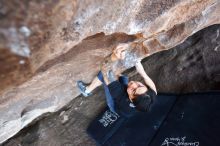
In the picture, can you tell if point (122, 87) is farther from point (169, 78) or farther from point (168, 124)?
point (169, 78)

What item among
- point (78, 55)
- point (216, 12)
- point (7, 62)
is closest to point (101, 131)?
point (78, 55)

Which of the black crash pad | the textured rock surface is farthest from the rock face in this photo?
the black crash pad

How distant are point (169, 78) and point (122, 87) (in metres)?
0.67

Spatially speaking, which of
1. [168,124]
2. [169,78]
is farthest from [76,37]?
[169,78]

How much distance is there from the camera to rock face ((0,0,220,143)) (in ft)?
3.87

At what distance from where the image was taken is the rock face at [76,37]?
3.87 ft

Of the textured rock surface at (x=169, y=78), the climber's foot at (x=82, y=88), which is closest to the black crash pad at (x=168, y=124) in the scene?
the textured rock surface at (x=169, y=78)

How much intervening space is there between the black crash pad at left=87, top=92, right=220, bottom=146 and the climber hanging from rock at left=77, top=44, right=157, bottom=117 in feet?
0.45

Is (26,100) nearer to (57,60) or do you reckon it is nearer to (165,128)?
(57,60)

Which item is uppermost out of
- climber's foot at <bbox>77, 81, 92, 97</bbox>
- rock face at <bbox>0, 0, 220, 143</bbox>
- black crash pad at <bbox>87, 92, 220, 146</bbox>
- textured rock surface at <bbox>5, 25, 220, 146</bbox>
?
rock face at <bbox>0, 0, 220, 143</bbox>

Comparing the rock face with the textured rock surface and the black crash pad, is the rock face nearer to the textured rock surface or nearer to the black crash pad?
the textured rock surface

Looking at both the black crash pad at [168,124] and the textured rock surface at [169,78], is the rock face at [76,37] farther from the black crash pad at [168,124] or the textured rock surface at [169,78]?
the black crash pad at [168,124]

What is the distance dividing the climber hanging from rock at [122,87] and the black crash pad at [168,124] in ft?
0.45

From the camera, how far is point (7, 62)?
1171 millimetres
